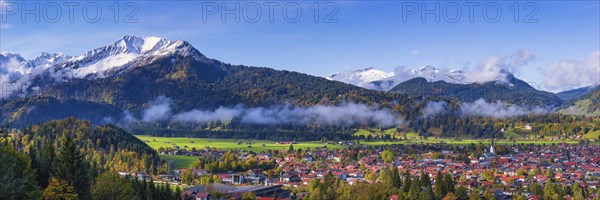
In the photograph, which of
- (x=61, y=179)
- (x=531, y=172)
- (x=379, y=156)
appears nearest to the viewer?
(x=61, y=179)

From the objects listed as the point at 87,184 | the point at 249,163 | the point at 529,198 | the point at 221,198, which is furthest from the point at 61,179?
the point at 249,163

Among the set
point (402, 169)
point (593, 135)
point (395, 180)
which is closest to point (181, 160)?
point (402, 169)

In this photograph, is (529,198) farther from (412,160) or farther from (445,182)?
(412,160)

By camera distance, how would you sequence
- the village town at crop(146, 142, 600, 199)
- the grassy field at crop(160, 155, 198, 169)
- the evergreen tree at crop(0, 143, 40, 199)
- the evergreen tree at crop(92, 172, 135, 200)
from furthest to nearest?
the grassy field at crop(160, 155, 198, 169) < the village town at crop(146, 142, 600, 199) < the evergreen tree at crop(92, 172, 135, 200) < the evergreen tree at crop(0, 143, 40, 199)

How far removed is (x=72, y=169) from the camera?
42.2m

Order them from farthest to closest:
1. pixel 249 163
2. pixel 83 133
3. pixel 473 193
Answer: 1. pixel 83 133
2. pixel 249 163
3. pixel 473 193

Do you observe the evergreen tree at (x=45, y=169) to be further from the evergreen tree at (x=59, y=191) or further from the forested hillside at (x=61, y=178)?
the evergreen tree at (x=59, y=191)

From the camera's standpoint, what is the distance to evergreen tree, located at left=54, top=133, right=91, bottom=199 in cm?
4191

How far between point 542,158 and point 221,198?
269 ft

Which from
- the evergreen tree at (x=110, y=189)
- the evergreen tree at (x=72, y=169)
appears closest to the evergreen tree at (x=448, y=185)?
the evergreen tree at (x=110, y=189)

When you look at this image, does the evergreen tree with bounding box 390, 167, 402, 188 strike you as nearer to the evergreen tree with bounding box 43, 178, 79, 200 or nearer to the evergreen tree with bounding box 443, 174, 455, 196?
the evergreen tree with bounding box 443, 174, 455, 196

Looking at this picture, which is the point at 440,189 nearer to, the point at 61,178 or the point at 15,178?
the point at 61,178

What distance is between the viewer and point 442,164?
121 meters

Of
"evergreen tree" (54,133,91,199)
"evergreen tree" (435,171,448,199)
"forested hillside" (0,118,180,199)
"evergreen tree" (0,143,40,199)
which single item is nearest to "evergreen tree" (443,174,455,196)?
"evergreen tree" (435,171,448,199)
